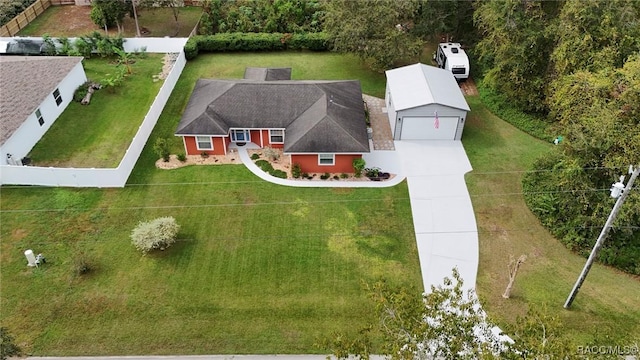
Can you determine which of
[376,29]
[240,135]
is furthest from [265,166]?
[376,29]

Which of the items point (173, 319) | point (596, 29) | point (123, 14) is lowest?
point (173, 319)

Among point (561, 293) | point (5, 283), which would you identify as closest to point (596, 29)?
point (561, 293)

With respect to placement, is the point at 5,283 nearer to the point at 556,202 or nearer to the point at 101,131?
the point at 101,131

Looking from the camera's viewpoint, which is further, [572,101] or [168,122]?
[168,122]

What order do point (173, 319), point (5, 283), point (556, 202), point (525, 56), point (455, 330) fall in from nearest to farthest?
point (455, 330)
point (173, 319)
point (5, 283)
point (556, 202)
point (525, 56)

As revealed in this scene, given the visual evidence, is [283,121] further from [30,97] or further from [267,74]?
[30,97]

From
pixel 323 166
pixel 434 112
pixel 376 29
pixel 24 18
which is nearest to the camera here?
pixel 323 166

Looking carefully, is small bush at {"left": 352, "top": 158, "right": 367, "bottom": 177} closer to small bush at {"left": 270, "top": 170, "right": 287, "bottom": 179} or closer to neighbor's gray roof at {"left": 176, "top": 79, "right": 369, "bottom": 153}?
neighbor's gray roof at {"left": 176, "top": 79, "right": 369, "bottom": 153}
